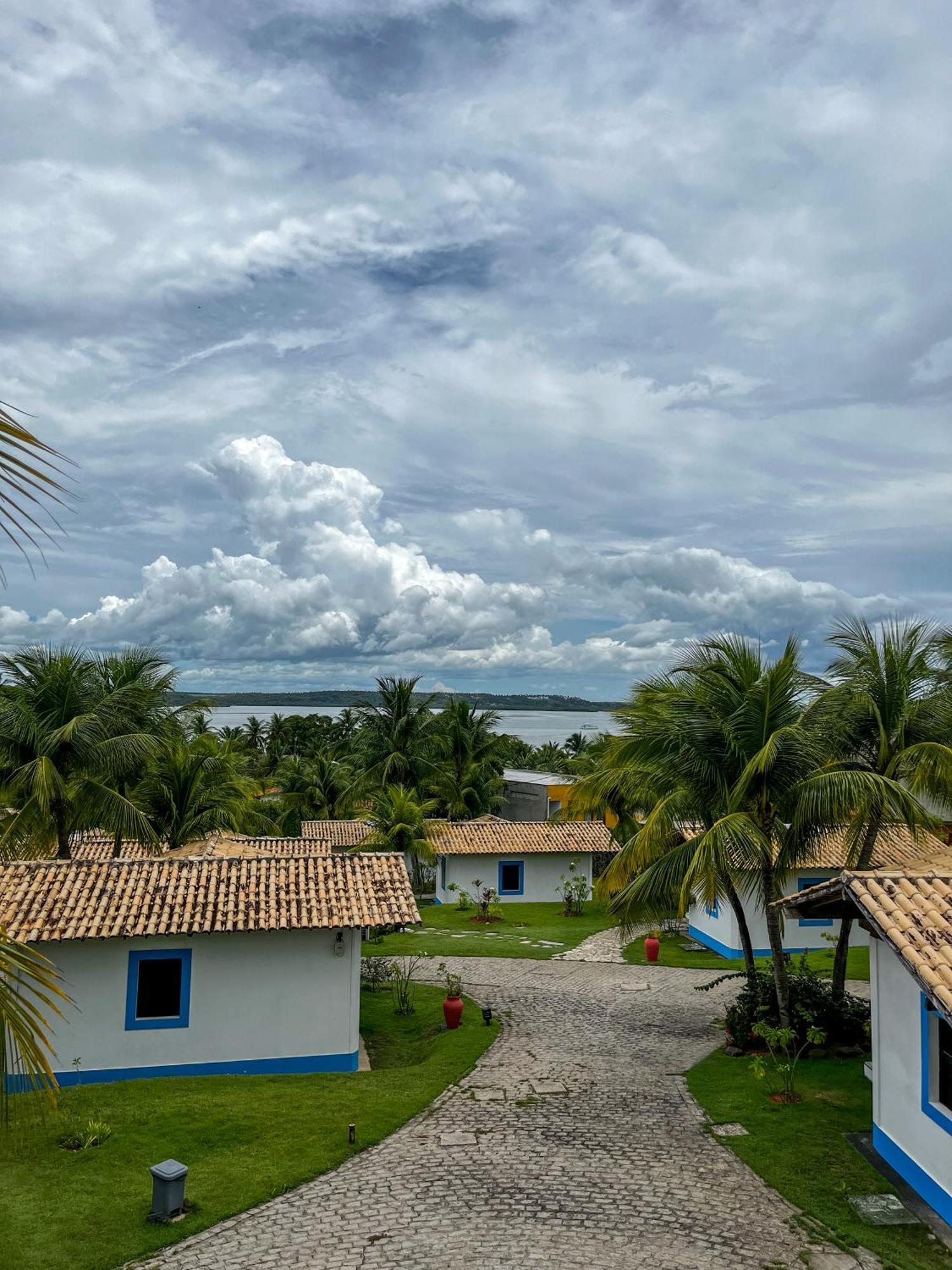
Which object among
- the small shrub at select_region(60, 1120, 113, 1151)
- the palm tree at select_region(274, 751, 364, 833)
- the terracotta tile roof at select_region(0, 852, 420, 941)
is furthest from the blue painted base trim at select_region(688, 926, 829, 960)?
the palm tree at select_region(274, 751, 364, 833)

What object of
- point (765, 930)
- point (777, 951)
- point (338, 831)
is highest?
point (777, 951)

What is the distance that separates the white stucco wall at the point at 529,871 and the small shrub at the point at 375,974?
13706mm

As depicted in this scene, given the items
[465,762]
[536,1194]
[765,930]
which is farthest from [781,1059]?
[465,762]

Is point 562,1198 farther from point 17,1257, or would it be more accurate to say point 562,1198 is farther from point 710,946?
point 710,946

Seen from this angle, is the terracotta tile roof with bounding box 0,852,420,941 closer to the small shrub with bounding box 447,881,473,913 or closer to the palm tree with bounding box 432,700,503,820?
the small shrub with bounding box 447,881,473,913

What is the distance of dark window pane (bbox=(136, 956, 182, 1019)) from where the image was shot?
47.5 feet

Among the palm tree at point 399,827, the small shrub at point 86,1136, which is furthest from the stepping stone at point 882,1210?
the palm tree at point 399,827

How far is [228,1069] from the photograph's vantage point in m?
14.5

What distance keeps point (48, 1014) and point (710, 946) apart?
19.0m

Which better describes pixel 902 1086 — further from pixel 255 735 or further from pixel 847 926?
pixel 255 735

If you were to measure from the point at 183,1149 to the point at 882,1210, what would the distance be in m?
8.00

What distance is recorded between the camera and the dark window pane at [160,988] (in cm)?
1448

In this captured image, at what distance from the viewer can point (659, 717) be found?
17.7 m

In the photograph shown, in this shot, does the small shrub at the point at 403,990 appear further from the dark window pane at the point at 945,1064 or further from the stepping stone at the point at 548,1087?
the dark window pane at the point at 945,1064
